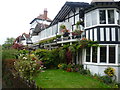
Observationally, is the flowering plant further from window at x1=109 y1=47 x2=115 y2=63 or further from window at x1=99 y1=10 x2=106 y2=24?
window at x1=99 y1=10 x2=106 y2=24

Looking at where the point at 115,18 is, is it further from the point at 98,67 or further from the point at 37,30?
the point at 37,30

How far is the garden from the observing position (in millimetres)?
7922

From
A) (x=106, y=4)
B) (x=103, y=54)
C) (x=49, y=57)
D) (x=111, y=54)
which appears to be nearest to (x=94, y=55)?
(x=103, y=54)

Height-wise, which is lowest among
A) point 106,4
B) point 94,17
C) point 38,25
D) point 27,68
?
point 27,68

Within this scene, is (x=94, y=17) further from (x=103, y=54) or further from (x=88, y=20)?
(x=103, y=54)

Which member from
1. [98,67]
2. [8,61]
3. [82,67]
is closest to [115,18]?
[98,67]

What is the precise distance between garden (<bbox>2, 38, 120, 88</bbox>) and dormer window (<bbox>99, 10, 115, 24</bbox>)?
2459 mm

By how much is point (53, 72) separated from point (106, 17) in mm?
7888

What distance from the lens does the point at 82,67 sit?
14.1 metres

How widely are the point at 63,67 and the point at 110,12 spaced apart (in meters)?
7.90

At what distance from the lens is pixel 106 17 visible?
12055 millimetres

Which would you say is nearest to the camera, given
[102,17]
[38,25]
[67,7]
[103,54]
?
[103,54]

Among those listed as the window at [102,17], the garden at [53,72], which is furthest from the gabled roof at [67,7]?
the garden at [53,72]

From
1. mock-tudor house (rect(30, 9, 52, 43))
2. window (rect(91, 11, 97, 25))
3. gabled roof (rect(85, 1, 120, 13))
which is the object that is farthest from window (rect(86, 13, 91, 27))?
mock-tudor house (rect(30, 9, 52, 43))
